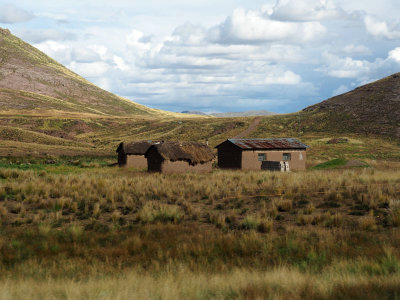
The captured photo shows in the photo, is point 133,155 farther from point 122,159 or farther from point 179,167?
point 179,167

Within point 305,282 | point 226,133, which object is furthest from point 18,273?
point 226,133

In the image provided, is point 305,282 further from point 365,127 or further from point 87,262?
point 365,127

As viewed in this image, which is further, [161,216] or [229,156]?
[229,156]

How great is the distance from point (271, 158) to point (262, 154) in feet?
3.92

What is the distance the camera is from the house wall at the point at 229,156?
1870 inches

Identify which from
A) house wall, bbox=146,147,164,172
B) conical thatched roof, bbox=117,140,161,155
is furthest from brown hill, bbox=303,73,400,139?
house wall, bbox=146,147,164,172

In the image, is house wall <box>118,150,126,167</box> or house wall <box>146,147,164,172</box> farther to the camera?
house wall <box>118,150,126,167</box>

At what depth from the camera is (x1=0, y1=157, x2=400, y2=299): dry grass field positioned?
8023 millimetres

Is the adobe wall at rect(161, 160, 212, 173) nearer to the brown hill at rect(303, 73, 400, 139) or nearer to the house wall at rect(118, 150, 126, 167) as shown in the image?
the house wall at rect(118, 150, 126, 167)

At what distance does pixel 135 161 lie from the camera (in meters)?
51.2

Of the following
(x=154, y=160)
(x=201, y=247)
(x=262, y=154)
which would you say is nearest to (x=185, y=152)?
(x=154, y=160)

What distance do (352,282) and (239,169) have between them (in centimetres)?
3878

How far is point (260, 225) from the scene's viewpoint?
1566 centimetres

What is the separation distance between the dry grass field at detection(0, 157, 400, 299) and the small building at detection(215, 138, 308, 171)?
22618 mm
